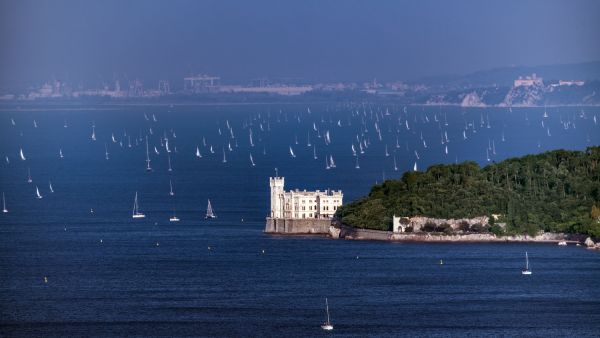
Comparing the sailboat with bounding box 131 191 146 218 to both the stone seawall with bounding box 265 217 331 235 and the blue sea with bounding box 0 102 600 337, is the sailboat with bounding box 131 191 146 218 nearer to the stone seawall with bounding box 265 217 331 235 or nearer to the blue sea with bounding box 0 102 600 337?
the blue sea with bounding box 0 102 600 337

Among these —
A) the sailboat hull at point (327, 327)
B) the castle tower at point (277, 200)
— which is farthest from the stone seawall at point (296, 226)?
the sailboat hull at point (327, 327)

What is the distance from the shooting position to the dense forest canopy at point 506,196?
10631 centimetres

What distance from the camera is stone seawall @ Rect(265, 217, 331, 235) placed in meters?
111

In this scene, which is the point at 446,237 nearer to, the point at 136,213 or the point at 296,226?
the point at 296,226

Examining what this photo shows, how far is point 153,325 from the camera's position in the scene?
77.9 meters

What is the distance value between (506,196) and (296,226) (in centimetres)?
1146

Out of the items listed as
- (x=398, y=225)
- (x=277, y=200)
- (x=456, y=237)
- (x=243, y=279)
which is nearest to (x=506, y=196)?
(x=456, y=237)

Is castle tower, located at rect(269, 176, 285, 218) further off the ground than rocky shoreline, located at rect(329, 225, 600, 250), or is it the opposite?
castle tower, located at rect(269, 176, 285, 218)

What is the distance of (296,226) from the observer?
11119 cm

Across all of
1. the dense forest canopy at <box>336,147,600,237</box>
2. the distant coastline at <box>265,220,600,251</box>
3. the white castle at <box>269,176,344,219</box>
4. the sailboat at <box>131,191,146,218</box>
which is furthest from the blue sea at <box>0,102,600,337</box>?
the dense forest canopy at <box>336,147,600,237</box>

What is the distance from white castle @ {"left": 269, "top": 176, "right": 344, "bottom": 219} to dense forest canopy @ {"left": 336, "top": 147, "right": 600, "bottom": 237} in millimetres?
2108

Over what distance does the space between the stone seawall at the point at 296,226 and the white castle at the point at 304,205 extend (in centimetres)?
126

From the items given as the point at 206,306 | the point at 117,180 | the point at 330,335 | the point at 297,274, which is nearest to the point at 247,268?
the point at 297,274

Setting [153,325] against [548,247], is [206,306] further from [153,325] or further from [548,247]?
[548,247]
